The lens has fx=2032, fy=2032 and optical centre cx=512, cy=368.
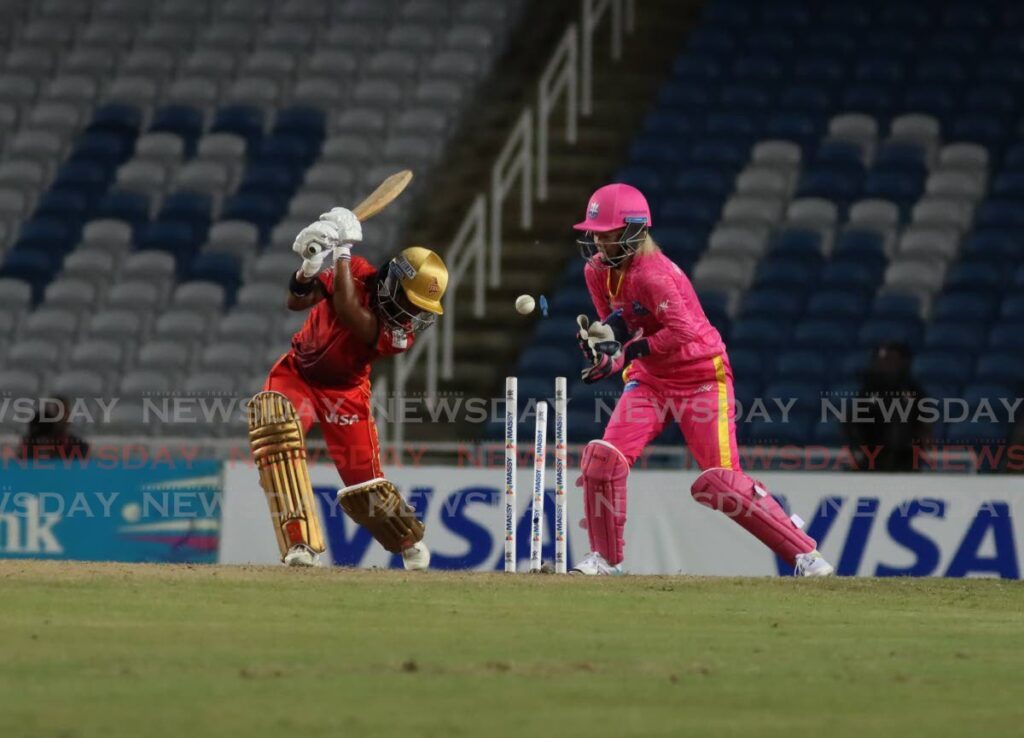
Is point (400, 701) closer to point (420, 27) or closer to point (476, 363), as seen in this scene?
point (476, 363)

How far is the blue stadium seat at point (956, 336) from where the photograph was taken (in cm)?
1800

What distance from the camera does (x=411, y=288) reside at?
36.9ft

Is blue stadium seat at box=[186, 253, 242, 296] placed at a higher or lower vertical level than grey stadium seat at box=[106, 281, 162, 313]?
higher

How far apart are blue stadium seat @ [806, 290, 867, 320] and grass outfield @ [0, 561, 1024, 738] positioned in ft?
24.3

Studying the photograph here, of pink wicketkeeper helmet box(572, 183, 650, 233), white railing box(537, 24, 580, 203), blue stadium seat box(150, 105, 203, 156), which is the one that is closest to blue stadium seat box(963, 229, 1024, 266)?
white railing box(537, 24, 580, 203)

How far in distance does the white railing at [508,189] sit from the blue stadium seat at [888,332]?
3.69 metres

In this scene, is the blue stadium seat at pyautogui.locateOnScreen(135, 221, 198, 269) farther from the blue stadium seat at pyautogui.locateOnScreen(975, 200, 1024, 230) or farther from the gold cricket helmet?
the gold cricket helmet

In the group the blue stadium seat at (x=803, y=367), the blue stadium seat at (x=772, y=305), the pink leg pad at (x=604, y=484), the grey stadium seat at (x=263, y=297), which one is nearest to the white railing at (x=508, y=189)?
the grey stadium seat at (x=263, y=297)

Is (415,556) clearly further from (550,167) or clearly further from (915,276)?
(550,167)

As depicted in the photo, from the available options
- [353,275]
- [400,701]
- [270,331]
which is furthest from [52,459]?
[400,701]

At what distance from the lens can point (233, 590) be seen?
992 cm

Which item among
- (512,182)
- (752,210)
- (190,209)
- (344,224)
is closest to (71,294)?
(190,209)

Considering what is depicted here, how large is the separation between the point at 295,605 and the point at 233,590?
2.55 feet

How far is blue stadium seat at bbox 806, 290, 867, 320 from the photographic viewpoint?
18.4 m
